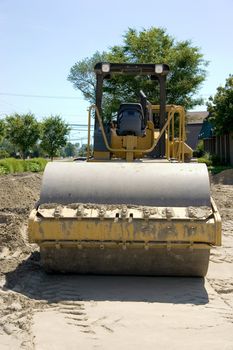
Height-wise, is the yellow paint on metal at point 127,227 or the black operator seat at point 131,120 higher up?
the black operator seat at point 131,120

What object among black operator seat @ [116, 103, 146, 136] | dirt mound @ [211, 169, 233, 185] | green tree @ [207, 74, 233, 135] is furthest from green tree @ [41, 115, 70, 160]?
black operator seat @ [116, 103, 146, 136]

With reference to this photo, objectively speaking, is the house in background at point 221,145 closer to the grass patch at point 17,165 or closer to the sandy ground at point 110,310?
the grass patch at point 17,165

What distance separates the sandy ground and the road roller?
251mm

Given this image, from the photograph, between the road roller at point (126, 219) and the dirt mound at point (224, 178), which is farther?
the dirt mound at point (224, 178)

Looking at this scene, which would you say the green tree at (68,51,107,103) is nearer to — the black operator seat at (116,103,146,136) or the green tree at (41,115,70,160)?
the green tree at (41,115,70,160)

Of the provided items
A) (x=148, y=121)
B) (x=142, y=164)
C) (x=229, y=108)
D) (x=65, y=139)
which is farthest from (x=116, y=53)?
(x=142, y=164)

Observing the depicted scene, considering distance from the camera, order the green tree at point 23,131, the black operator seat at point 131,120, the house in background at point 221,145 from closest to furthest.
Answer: the black operator seat at point 131,120 < the house in background at point 221,145 < the green tree at point 23,131

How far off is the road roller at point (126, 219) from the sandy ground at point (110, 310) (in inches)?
9.9

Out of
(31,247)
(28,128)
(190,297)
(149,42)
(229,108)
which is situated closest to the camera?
(190,297)

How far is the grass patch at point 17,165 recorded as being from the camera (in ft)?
→ 90.8

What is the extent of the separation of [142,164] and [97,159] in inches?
71.1

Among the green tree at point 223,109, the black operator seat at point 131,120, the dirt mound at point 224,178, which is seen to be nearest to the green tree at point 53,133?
the green tree at point 223,109

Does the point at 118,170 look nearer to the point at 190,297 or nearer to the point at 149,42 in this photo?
the point at 190,297

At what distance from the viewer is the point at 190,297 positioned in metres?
5.57
